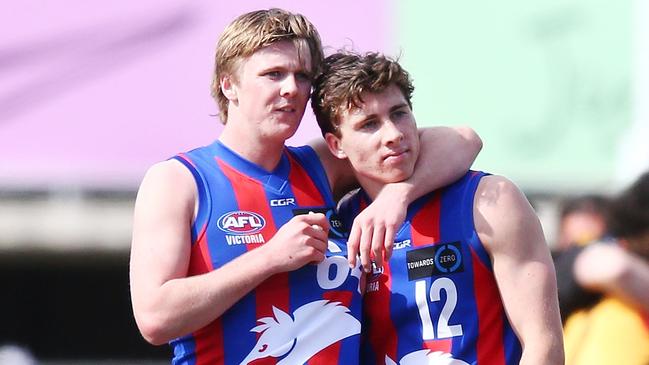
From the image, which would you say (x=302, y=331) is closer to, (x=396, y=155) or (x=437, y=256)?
(x=437, y=256)

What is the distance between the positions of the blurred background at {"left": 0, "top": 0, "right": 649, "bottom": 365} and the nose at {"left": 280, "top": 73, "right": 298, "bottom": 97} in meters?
6.59

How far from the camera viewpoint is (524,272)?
4.04 meters

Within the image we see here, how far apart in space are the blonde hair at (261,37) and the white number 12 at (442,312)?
776 millimetres

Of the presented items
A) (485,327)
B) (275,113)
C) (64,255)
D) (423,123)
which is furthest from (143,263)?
(64,255)

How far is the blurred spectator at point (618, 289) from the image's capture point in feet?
14.9

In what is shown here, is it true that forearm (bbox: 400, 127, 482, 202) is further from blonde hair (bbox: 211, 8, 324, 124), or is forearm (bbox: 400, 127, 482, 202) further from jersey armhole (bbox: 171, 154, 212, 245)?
jersey armhole (bbox: 171, 154, 212, 245)

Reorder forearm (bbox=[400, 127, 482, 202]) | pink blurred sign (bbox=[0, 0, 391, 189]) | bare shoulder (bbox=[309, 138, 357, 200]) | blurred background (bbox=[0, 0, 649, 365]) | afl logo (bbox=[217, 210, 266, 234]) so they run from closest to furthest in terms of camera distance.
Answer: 1. afl logo (bbox=[217, 210, 266, 234])
2. forearm (bbox=[400, 127, 482, 202])
3. bare shoulder (bbox=[309, 138, 357, 200])
4. blurred background (bbox=[0, 0, 649, 365])
5. pink blurred sign (bbox=[0, 0, 391, 189])

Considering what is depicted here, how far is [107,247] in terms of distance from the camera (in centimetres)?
1245

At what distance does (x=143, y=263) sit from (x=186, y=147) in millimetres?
7561

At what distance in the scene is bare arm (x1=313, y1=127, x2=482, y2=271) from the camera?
4020mm

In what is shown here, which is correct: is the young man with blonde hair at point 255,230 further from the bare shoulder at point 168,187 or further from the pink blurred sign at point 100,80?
the pink blurred sign at point 100,80

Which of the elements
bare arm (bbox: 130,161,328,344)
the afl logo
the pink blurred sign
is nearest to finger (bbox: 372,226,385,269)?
bare arm (bbox: 130,161,328,344)

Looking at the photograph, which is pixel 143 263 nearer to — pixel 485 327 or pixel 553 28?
pixel 485 327

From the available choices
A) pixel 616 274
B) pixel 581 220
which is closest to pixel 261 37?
pixel 616 274
